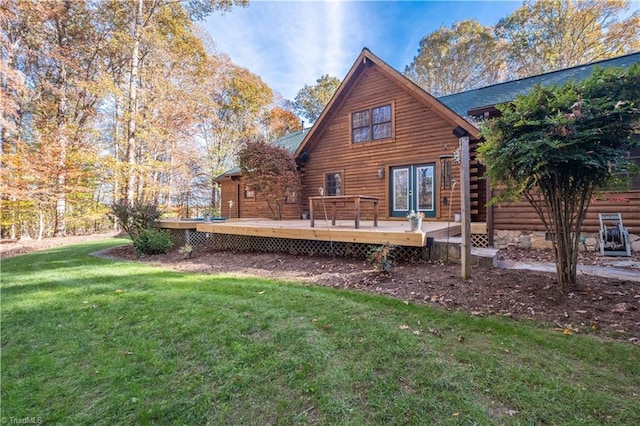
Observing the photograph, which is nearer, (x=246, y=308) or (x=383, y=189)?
(x=246, y=308)

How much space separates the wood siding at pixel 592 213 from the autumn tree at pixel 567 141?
3.12 meters

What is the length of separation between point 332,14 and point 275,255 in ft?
31.0

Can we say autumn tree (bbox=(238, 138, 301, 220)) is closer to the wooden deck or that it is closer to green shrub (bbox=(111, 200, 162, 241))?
the wooden deck

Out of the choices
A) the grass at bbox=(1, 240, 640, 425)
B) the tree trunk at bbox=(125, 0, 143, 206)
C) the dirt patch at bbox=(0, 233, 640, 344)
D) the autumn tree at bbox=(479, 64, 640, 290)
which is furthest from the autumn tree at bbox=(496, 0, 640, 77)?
the tree trunk at bbox=(125, 0, 143, 206)

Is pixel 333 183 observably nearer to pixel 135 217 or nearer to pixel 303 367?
pixel 135 217

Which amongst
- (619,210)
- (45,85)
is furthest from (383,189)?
(45,85)

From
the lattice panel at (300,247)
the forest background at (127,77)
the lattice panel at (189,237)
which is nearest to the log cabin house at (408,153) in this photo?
the lattice panel at (189,237)

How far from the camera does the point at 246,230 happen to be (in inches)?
285

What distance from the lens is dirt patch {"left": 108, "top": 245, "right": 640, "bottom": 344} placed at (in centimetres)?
285

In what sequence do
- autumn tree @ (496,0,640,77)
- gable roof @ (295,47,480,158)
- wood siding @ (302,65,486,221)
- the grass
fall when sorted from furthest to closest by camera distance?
autumn tree @ (496,0,640,77), wood siding @ (302,65,486,221), gable roof @ (295,47,480,158), the grass

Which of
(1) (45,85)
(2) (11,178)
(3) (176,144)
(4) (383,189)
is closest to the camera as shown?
(4) (383,189)

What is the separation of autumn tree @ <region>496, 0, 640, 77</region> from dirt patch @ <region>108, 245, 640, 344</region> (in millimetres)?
15447

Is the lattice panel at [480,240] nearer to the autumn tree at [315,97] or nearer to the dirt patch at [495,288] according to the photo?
the dirt patch at [495,288]

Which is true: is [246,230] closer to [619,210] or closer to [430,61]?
[619,210]
